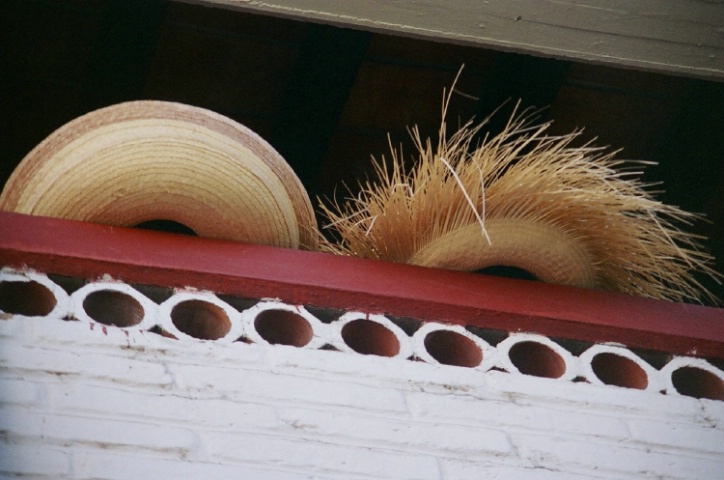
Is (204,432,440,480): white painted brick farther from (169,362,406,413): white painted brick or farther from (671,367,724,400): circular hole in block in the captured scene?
(671,367,724,400): circular hole in block

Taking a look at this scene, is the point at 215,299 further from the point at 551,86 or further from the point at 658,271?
the point at 551,86

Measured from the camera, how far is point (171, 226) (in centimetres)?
160

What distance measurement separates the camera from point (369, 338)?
1441 millimetres

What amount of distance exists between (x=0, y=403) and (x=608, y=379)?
102 cm

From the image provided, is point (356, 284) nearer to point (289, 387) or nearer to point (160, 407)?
point (289, 387)

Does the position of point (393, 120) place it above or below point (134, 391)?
above

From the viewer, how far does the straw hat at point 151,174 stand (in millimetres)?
1377

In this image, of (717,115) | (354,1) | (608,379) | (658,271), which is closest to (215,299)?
(354,1)

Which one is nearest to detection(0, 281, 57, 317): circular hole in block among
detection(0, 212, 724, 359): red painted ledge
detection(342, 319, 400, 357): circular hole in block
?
detection(0, 212, 724, 359): red painted ledge

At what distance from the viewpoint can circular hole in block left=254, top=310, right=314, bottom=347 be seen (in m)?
1.38

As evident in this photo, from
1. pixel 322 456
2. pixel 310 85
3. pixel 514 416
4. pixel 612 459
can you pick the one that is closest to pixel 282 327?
pixel 322 456

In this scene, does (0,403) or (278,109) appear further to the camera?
(278,109)

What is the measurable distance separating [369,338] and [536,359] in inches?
12.2

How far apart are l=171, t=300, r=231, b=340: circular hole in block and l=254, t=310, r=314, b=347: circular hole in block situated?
2.4 inches
